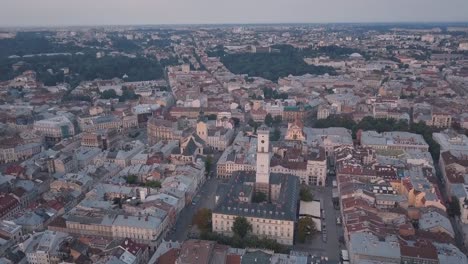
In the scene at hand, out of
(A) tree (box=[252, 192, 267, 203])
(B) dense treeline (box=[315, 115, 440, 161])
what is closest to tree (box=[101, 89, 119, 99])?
(B) dense treeline (box=[315, 115, 440, 161])

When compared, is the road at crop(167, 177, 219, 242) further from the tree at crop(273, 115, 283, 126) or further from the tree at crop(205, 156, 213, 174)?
the tree at crop(273, 115, 283, 126)

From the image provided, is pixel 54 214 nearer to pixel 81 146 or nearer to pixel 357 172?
pixel 81 146

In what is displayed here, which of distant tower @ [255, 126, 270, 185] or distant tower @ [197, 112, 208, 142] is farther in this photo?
distant tower @ [197, 112, 208, 142]

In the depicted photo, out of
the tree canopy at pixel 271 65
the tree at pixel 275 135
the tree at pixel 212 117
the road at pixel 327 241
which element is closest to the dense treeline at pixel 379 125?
the tree at pixel 275 135

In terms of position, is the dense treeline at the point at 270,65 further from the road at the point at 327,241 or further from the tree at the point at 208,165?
the road at the point at 327,241

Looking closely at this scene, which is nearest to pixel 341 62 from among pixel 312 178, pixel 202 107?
pixel 202 107

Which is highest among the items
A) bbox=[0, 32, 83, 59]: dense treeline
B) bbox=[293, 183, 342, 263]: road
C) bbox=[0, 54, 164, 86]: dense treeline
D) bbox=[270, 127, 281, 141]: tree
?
bbox=[0, 32, 83, 59]: dense treeline
